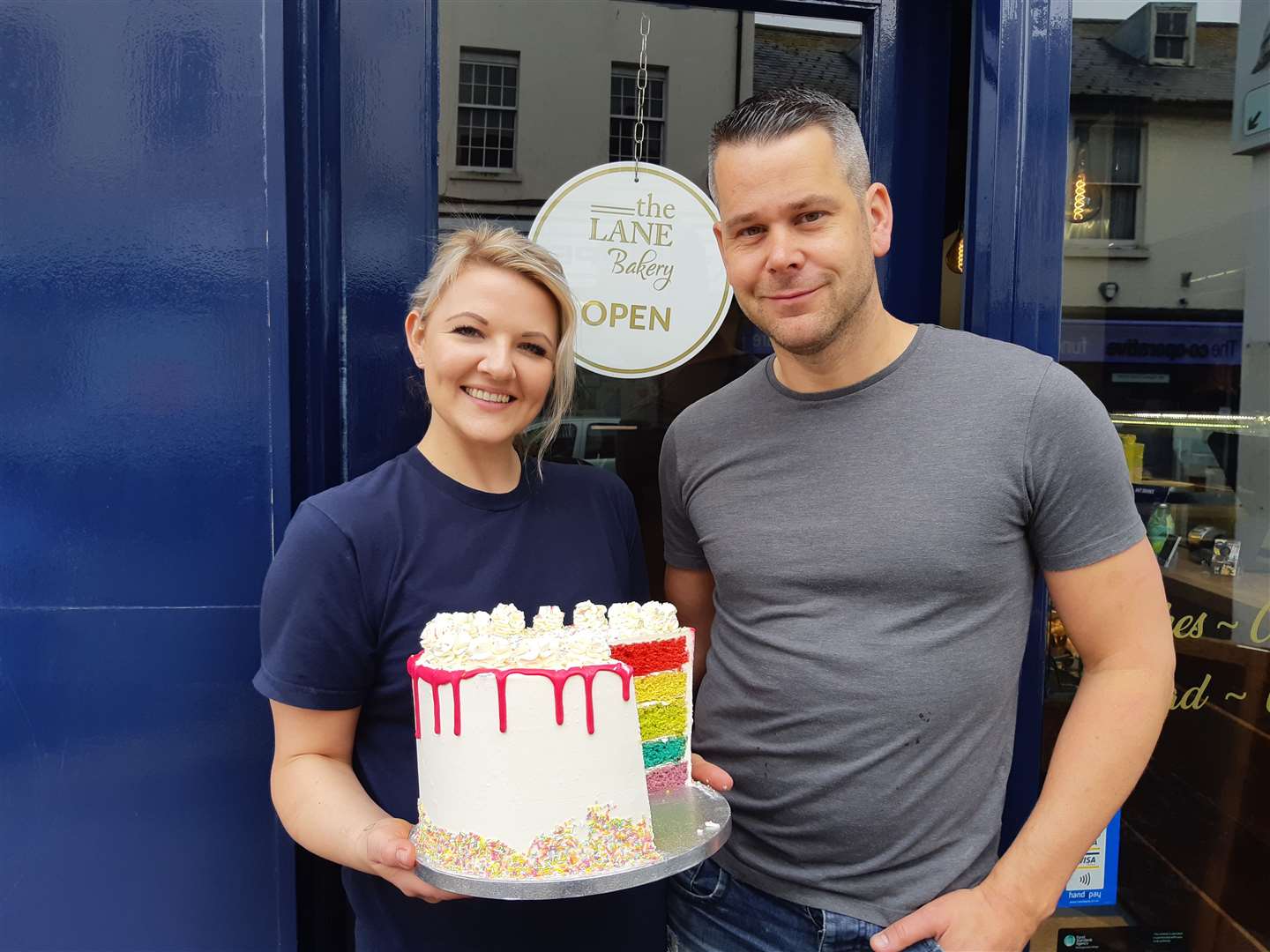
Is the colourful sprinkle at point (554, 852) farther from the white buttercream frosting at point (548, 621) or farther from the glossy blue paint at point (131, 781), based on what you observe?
the glossy blue paint at point (131, 781)

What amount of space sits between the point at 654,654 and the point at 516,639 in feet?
1.11

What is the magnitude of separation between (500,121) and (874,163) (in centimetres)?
112

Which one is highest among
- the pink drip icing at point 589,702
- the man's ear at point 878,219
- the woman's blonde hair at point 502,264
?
the man's ear at point 878,219

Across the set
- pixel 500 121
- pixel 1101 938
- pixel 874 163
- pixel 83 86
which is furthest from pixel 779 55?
pixel 1101 938

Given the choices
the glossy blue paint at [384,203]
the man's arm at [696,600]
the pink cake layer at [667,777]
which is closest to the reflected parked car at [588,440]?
the glossy blue paint at [384,203]

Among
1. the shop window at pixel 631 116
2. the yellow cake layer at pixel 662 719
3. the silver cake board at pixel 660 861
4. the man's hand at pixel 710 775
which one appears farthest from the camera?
the shop window at pixel 631 116

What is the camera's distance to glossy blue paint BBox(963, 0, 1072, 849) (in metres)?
2.39

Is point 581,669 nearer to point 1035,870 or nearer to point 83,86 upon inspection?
point 1035,870

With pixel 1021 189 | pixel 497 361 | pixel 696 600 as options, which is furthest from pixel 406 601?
pixel 1021 189

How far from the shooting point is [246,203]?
85.0 inches

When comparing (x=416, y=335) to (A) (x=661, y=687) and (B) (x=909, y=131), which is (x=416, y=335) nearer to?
(A) (x=661, y=687)

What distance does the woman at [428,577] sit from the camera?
1.72 meters

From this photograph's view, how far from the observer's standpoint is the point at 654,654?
186cm

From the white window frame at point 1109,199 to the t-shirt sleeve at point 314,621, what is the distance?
213 centimetres
